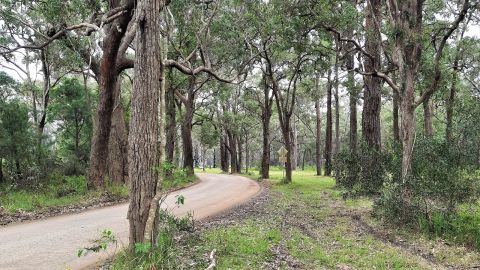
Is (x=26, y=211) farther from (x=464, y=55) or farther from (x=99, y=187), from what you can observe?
(x=464, y=55)

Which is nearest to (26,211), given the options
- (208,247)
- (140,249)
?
(208,247)

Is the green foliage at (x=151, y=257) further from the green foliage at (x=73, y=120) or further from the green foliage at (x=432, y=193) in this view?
the green foliage at (x=73, y=120)

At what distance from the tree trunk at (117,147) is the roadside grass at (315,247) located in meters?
9.61

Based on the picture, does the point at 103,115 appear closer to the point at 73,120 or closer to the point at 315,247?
the point at 73,120

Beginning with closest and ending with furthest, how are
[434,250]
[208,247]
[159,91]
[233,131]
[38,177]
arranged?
[159,91] < [208,247] < [434,250] < [38,177] < [233,131]

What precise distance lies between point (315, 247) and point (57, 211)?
9553 mm

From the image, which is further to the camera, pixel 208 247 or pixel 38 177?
pixel 38 177

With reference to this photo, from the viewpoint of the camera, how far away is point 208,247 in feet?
28.9

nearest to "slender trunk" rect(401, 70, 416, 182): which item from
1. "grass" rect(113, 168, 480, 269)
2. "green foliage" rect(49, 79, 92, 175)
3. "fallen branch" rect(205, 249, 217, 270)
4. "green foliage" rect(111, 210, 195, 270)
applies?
"grass" rect(113, 168, 480, 269)

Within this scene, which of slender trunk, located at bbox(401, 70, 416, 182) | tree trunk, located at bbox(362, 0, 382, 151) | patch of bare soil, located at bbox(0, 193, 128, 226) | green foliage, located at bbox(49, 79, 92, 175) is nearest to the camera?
slender trunk, located at bbox(401, 70, 416, 182)

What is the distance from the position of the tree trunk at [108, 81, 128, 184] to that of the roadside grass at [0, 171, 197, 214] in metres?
0.80

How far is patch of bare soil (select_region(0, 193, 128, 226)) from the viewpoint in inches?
508

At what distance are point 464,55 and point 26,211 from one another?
2802 centimetres

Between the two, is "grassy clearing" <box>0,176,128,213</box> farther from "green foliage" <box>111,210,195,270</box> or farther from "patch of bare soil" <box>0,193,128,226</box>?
"green foliage" <box>111,210,195,270</box>
